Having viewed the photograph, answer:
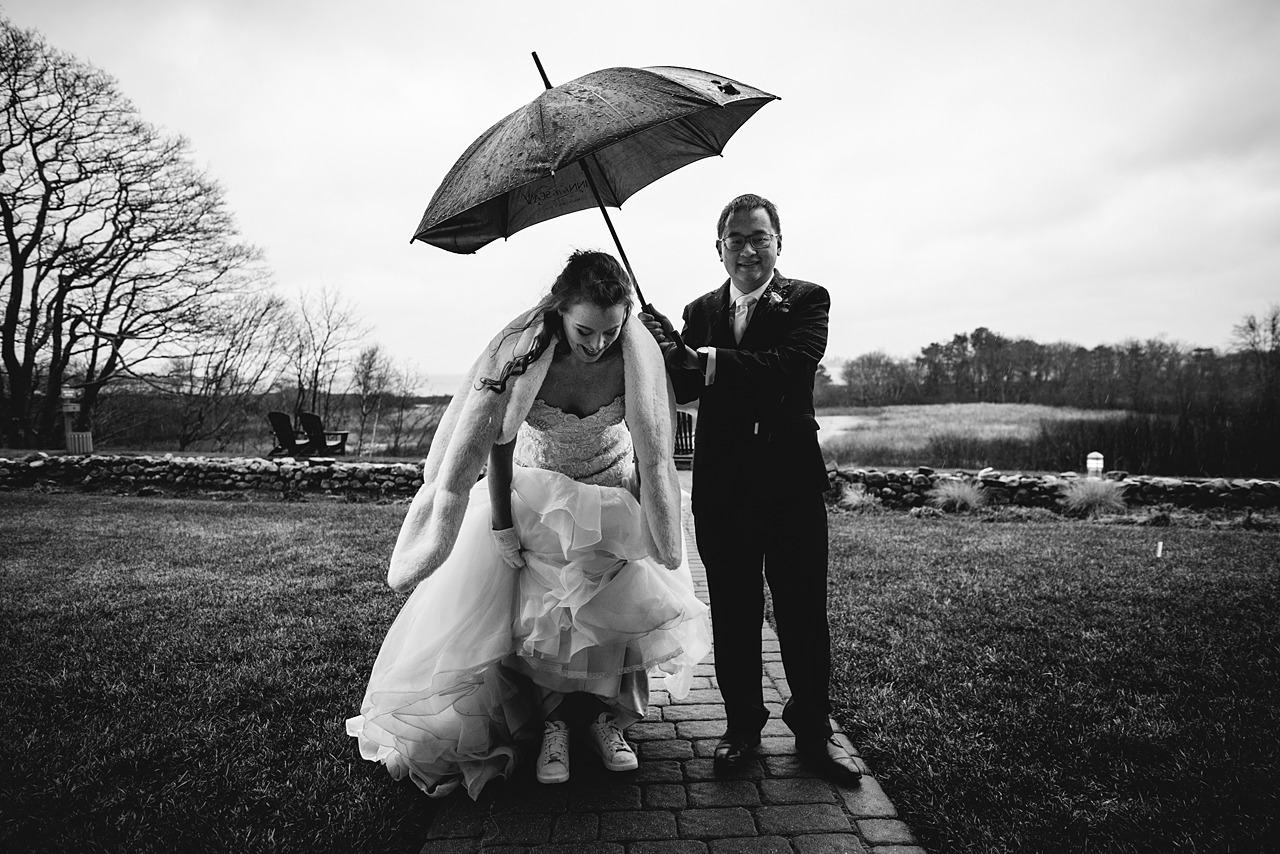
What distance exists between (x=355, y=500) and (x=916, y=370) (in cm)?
3448

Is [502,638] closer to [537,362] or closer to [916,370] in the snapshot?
[537,362]

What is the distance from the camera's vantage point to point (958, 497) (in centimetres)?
1109

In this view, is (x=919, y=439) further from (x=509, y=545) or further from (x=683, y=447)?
(x=509, y=545)

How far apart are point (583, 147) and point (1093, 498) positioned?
466 inches

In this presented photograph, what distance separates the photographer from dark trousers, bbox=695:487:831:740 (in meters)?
2.69

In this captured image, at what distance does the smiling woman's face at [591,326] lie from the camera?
2355 mm

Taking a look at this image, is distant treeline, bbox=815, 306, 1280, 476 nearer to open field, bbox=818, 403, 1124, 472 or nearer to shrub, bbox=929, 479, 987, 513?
open field, bbox=818, 403, 1124, 472

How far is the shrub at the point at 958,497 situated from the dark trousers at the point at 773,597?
9.33m

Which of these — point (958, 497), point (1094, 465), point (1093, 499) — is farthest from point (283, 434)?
point (1094, 465)

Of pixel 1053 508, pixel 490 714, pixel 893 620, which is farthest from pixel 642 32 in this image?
pixel 1053 508

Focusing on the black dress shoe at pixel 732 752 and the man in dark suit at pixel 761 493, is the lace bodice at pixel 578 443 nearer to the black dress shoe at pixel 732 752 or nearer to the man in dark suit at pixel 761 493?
the man in dark suit at pixel 761 493

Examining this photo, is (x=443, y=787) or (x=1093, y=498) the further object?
(x=1093, y=498)

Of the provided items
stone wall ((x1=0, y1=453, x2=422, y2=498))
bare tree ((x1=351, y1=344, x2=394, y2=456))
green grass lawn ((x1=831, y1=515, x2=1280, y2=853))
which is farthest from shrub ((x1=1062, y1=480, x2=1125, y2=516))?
bare tree ((x1=351, y1=344, x2=394, y2=456))

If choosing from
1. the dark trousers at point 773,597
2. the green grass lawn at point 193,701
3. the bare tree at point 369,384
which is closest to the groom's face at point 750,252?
the dark trousers at point 773,597
